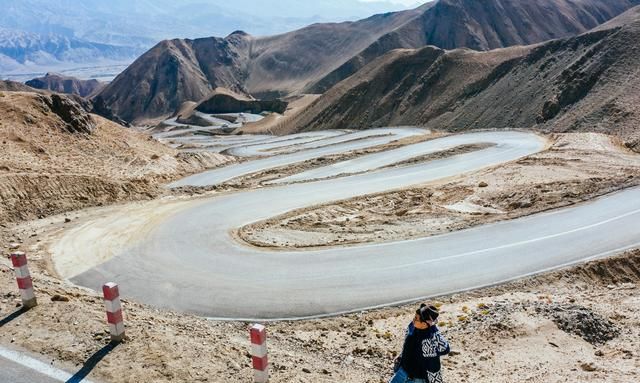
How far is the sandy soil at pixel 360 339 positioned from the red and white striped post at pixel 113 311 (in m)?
0.24

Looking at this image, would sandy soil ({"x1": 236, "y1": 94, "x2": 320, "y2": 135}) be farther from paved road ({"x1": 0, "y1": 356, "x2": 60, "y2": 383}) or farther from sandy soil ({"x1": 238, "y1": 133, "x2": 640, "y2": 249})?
paved road ({"x1": 0, "y1": 356, "x2": 60, "y2": 383})

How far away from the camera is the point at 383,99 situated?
232 ft

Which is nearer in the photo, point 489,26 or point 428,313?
point 428,313

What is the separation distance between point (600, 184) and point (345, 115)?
50.9 meters

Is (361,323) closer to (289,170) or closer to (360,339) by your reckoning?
(360,339)

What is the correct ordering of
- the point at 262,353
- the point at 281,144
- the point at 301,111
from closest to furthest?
the point at 262,353, the point at 281,144, the point at 301,111

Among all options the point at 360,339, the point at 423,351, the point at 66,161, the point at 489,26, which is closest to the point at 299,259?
the point at 360,339

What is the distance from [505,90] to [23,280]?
2102 inches

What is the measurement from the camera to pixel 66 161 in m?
28.7

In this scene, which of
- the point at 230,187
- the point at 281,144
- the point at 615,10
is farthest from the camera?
the point at 615,10

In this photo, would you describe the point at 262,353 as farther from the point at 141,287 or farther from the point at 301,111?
the point at 301,111

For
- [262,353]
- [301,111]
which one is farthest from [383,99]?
[262,353]

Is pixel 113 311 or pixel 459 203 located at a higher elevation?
pixel 113 311

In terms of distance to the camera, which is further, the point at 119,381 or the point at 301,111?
the point at 301,111
